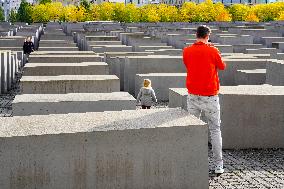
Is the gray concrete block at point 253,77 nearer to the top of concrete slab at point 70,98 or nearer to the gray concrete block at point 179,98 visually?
the gray concrete block at point 179,98

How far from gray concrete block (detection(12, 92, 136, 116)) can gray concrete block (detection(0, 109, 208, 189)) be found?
2545 millimetres

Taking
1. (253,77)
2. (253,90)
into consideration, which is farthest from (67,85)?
(253,77)

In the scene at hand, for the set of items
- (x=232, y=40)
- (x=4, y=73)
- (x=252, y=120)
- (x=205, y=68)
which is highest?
(x=232, y=40)

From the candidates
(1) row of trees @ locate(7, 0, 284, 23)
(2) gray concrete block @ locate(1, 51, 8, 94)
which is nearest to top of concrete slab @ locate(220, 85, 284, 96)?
(2) gray concrete block @ locate(1, 51, 8, 94)

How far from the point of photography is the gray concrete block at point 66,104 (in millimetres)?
8664

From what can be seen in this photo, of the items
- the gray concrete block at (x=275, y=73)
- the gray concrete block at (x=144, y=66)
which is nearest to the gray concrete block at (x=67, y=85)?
the gray concrete block at (x=275, y=73)

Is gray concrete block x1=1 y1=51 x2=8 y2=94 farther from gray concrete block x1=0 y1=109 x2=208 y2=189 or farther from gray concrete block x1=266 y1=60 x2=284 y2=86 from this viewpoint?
gray concrete block x1=0 y1=109 x2=208 y2=189

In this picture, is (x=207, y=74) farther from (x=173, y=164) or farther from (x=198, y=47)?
(x=173, y=164)

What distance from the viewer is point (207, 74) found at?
6.20m

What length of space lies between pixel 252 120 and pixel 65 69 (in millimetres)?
6366

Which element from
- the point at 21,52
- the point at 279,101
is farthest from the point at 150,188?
the point at 21,52

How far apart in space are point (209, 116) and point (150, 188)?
130 cm

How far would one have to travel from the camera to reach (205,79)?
621cm

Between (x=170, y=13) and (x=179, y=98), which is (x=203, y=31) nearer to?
(x=179, y=98)
